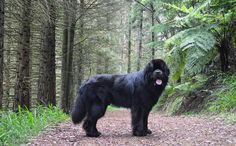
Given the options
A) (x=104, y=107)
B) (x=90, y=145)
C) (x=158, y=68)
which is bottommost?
(x=90, y=145)

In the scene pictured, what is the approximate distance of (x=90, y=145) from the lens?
19.5 ft

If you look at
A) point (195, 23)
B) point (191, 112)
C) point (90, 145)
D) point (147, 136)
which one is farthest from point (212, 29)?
point (90, 145)

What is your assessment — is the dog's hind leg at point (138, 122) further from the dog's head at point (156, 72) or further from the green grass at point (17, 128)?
the green grass at point (17, 128)

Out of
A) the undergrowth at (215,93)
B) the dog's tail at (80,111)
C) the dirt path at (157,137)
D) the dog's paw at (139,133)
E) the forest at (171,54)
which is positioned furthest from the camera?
the undergrowth at (215,93)

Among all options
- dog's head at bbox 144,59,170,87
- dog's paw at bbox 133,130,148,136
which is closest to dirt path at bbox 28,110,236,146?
dog's paw at bbox 133,130,148,136

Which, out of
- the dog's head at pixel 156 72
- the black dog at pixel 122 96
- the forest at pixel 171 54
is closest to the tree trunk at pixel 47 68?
the forest at pixel 171 54

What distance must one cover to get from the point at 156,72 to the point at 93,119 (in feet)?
5.09

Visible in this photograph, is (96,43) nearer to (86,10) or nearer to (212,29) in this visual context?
(86,10)

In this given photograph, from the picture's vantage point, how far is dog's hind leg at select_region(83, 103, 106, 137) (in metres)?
6.95

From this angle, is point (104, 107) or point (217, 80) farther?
point (217, 80)

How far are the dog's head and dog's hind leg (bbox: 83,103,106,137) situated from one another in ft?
3.66

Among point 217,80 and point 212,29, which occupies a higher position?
point 212,29

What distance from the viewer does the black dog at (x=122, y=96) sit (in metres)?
6.84

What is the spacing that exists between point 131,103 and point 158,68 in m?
0.93
